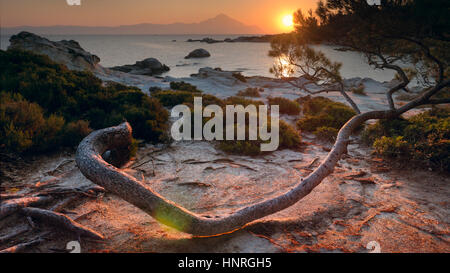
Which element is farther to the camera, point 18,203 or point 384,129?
point 384,129

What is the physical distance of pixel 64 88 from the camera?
8.77 m

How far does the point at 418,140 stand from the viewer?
259 inches

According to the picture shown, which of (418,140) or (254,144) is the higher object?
(418,140)

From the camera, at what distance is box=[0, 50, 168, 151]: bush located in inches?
310

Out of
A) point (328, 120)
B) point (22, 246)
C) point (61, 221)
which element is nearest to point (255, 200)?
point (61, 221)

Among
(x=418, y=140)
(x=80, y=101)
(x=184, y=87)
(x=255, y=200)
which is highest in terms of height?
(x=184, y=87)

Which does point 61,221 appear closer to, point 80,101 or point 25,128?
point 25,128

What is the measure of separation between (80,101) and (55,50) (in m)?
15.5

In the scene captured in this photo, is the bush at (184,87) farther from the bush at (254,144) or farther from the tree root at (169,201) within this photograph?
the tree root at (169,201)

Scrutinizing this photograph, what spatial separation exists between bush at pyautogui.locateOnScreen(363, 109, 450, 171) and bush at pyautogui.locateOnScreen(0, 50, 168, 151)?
6905mm
